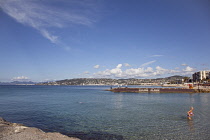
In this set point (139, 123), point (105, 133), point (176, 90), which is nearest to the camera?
point (105, 133)

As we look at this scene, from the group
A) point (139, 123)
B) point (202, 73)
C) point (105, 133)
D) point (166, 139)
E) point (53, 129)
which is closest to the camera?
point (166, 139)

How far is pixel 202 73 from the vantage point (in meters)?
196

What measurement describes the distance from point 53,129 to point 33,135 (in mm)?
5109

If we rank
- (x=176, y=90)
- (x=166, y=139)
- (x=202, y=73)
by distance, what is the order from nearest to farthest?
(x=166, y=139) → (x=176, y=90) → (x=202, y=73)

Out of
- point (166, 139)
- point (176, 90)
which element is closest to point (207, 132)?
point (166, 139)

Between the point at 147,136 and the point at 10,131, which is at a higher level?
the point at 10,131

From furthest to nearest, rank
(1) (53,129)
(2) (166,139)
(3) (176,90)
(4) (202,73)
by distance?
1. (4) (202,73)
2. (3) (176,90)
3. (1) (53,129)
4. (2) (166,139)

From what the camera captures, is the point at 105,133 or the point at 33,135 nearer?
the point at 33,135

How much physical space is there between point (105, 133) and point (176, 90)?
2957 inches

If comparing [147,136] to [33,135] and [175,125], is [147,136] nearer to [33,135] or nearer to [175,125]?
[175,125]

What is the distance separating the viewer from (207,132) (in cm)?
1630

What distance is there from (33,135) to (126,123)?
1059cm

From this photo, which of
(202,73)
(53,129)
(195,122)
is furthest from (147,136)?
(202,73)

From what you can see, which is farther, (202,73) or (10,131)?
(202,73)
